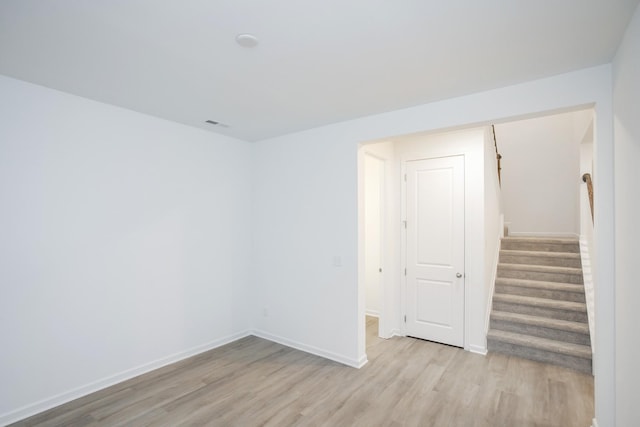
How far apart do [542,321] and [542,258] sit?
1225 mm

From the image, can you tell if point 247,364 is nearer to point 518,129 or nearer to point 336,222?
point 336,222

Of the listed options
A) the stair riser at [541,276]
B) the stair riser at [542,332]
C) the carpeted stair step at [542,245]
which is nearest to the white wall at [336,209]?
the stair riser at [542,332]

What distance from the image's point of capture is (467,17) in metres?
1.68

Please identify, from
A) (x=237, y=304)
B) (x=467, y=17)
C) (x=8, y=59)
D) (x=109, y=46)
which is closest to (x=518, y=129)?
(x=467, y=17)

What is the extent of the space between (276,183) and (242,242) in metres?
0.96

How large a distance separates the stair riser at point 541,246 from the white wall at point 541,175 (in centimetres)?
152

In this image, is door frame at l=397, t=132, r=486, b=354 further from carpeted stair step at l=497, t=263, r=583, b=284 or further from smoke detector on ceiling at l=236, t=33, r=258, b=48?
smoke detector on ceiling at l=236, t=33, r=258, b=48

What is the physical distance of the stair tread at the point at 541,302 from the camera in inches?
144

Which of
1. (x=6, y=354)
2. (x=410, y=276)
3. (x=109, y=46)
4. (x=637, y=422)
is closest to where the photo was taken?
(x=637, y=422)

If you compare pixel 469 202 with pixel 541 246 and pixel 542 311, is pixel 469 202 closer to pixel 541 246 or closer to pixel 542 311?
pixel 542 311

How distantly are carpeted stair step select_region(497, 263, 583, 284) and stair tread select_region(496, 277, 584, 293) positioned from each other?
0.07 m

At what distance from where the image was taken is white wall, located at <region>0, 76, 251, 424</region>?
2.48 m

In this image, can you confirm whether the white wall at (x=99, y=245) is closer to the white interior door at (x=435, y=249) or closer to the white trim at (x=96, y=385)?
the white trim at (x=96, y=385)

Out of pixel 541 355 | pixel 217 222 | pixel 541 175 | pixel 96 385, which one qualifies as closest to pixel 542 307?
pixel 541 355
